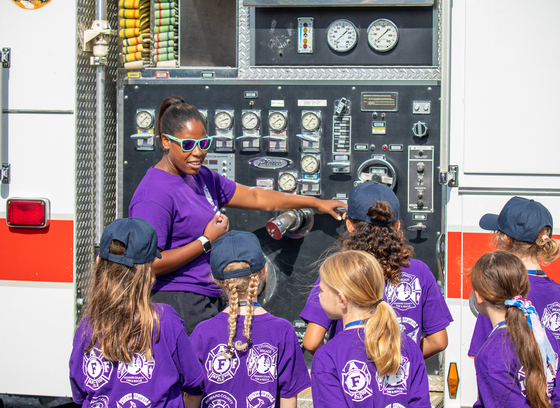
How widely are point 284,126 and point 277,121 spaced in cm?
6

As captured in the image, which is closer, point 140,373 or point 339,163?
point 140,373

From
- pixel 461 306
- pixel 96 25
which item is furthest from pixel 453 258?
pixel 96 25

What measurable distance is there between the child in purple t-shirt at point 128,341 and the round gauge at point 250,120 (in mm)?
1727

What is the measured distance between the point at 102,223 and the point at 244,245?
176cm

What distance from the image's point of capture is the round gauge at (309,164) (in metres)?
3.39

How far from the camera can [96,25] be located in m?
3.21

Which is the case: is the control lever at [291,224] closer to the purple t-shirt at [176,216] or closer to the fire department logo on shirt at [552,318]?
the purple t-shirt at [176,216]

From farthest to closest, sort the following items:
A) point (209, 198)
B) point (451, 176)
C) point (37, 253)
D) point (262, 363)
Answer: point (37, 253)
point (451, 176)
point (209, 198)
point (262, 363)

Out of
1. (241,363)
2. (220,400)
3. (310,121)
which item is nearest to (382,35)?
(310,121)

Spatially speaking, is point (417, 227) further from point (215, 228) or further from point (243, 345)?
point (243, 345)

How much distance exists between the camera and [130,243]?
1779 millimetres

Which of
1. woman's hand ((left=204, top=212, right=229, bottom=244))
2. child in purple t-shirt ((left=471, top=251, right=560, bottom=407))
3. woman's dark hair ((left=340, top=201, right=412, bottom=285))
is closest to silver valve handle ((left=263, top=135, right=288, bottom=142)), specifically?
woman's hand ((left=204, top=212, right=229, bottom=244))

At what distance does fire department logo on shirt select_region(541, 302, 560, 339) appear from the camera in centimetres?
221

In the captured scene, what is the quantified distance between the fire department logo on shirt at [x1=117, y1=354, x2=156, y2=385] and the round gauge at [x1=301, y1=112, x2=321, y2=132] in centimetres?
203
